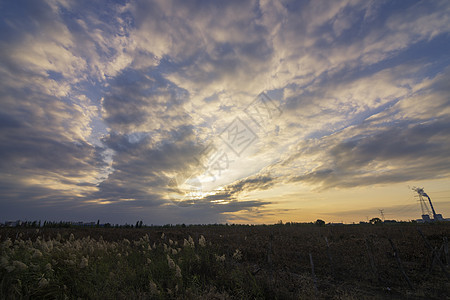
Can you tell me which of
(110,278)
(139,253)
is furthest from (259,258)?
(110,278)

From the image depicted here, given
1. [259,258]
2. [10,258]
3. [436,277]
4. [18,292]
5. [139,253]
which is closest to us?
[18,292]

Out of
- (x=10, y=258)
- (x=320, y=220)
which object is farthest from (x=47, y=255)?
(x=320, y=220)

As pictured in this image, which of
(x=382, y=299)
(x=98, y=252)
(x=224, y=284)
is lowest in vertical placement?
(x=382, y=299)

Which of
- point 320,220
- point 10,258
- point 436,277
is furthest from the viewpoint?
point 320,220

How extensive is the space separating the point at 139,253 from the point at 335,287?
10329 mm

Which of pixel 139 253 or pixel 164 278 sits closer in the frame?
A: pixel 164 278

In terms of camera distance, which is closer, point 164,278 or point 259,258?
point 164,278

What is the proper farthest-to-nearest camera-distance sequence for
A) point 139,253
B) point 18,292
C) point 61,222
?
point 61,222 → point 139,253 → point 18,292

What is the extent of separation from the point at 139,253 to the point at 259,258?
8510mm

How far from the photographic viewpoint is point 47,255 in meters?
9.87

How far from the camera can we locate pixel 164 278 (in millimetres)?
8828

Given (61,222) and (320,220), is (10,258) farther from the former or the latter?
(320,220)

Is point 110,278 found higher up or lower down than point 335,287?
higher up

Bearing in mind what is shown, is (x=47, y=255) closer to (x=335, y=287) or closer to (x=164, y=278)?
(x=164, y=278)
